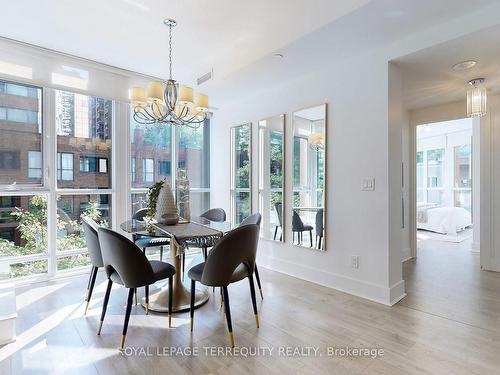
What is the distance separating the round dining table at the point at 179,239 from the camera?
215 centimetres

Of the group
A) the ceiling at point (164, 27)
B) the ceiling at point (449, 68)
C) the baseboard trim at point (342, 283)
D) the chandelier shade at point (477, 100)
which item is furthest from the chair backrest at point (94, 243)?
the chandelier shade at point (477, 100)

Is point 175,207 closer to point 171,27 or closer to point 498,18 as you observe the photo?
point 171,27

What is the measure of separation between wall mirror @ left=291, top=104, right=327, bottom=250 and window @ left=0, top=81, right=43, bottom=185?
10.3 feet

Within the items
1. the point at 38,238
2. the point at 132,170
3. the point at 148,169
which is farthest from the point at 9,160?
the point at 148,169

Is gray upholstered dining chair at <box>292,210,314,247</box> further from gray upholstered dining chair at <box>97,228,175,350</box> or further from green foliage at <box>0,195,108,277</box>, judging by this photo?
green foliage at <box>0,195,108,277</box>

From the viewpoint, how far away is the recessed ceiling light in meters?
2.66

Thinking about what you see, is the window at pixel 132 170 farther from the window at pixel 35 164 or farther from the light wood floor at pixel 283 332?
the light wood floor at pixel 283 332

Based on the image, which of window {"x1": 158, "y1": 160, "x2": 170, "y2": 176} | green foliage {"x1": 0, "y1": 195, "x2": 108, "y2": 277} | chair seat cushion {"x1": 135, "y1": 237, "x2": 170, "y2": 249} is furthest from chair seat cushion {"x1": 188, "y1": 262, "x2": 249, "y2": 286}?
window {"x1": 158, "y1": 160, "x2": 170, "y2": 176}

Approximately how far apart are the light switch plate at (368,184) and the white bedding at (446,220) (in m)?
4.78

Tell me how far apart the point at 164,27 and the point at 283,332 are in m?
3.07

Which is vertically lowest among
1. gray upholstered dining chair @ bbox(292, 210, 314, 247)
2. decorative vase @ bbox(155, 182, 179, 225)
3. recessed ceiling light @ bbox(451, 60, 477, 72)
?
gray upholstered dining chair @ bbox(292, 210, 314, 247)

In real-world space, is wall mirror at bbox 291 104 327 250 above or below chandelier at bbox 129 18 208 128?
below

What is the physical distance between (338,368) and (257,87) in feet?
10.8

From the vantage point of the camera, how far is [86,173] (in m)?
3.67
